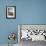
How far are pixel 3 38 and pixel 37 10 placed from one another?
1.32 m

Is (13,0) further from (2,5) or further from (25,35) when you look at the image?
(25,35)

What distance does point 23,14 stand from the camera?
3.84 metres

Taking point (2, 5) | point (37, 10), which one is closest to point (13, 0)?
point (2, 5)

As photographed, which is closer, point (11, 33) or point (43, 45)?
point (43, 45)

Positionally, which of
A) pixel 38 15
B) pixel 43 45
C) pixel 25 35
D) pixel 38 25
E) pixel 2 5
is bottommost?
pixel 43 45

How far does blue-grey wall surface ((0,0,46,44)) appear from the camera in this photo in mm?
3830

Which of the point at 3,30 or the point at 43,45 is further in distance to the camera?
the point at 3,30

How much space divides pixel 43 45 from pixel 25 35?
0.57 meters

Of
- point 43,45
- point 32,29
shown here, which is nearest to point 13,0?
point 32,29

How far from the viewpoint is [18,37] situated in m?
3.72

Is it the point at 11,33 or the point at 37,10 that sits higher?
the point at 37,10

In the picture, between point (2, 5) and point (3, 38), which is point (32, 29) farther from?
point (2, 5)

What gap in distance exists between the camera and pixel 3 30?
12.6ft

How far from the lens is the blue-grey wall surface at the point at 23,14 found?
3.83 m
